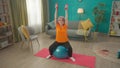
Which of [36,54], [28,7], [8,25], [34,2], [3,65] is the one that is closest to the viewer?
[3,65]

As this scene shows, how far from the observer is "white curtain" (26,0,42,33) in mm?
5277

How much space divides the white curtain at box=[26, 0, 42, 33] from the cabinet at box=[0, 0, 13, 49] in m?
1.13

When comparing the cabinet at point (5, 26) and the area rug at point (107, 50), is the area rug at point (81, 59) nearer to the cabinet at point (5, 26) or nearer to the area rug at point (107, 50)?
the area rug at point (107, 50)

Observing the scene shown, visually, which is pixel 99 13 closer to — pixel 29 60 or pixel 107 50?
pixel 107 50

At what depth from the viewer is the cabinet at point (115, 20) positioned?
520 centimetres

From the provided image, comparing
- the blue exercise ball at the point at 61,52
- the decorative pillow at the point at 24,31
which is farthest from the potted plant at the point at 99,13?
the decorative pillow at the point at 24,31

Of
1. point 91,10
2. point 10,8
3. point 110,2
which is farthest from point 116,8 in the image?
point 10,8

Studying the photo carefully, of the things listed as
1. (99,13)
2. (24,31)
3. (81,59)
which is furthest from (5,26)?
(99,13)

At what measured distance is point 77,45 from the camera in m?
4.40

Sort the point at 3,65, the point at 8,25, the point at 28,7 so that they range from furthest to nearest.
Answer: the point at 28,7 < the point at 8,25 < the point at 3,65

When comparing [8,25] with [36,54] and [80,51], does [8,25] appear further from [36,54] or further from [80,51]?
[80,51]

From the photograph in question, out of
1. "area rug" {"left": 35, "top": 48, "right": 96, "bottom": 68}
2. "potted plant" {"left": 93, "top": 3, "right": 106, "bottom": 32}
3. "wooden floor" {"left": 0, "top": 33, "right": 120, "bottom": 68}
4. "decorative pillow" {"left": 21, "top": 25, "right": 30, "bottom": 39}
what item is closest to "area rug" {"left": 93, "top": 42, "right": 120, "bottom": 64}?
"wooden floor" {"left": 0, "top": 33, "right": 120, "bottom": 68}

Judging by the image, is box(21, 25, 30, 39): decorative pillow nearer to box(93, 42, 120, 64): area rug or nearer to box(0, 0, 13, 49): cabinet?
box(0, 0, 13, 49): cabinet

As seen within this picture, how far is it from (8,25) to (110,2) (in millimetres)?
4355
